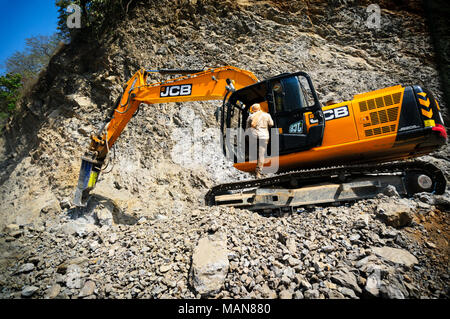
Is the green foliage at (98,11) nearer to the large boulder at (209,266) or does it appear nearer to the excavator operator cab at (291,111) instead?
the excavator operator cab at (291,111)

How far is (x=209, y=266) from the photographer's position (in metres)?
2.68

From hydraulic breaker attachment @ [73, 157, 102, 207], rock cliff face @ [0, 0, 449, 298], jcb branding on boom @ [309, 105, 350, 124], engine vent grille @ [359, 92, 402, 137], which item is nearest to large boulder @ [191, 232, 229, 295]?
rock cliff face @ [0, 0, 449, 298]

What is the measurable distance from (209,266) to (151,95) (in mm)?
3887

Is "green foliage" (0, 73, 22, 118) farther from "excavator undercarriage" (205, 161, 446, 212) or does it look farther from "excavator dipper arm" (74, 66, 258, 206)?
"excavator undercarriage" (205, 161, 446, 212)

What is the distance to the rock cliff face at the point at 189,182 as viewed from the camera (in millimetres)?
2652

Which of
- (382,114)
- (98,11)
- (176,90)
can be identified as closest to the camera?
(382,114)

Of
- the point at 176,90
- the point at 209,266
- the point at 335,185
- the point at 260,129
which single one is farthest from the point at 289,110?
the point at 209,266

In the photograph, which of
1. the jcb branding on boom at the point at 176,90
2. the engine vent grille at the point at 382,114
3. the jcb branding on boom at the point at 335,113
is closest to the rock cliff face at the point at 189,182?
the engine vent grille at the point at 382,114

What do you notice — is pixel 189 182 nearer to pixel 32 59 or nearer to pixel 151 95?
pixel 151 95

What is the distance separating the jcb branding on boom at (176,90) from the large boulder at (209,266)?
10.5ft

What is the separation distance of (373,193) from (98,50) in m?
10.2

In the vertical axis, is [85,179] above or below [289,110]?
below

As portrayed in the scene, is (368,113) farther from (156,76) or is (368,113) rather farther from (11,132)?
(11,132)

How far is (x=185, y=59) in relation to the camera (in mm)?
8414
